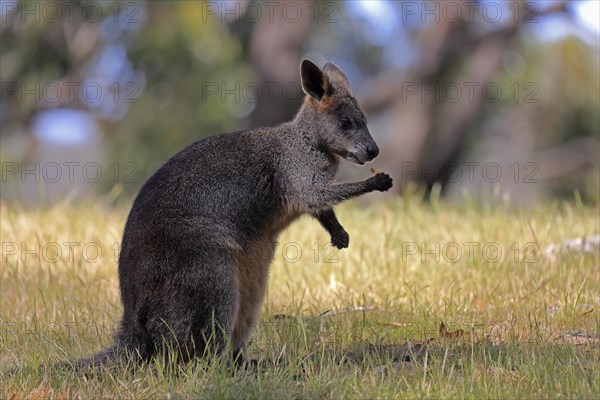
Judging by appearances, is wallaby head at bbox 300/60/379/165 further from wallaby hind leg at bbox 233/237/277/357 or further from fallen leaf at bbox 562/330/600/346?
fallen leaf at bbox 562/330/600/346

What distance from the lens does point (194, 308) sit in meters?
4.78

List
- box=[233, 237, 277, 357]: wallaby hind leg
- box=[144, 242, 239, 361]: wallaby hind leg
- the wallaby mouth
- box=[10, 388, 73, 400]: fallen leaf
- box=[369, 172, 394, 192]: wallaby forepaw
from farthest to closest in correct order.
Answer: the wallaby mouth, box=[369, 172, 394, 192]: wallaby forepaw, box=[233, 237, 277, 357]: wallaby hind leg, box=[144, 242, 239, 361]: wallaby hind leg, box=[10, 388, 73, 400]: fallen leaf

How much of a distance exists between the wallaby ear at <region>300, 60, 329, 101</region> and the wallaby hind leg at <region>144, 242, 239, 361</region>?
1.40m

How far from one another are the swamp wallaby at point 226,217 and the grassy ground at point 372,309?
0.24m

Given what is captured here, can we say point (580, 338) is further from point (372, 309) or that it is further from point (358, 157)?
point (358, 157)

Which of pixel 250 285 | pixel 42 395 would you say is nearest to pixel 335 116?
pixel 250 285

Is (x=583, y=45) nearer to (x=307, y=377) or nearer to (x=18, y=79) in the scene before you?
(x=18, y=79)

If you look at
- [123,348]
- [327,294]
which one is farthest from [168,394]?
[327,294]

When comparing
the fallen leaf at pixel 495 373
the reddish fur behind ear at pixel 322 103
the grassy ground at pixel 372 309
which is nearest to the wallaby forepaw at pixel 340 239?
the grassy ground at pixel 372 309

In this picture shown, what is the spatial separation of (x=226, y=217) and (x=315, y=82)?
1.14 meters

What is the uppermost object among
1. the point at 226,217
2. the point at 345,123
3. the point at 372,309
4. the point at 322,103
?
the point at 322,103

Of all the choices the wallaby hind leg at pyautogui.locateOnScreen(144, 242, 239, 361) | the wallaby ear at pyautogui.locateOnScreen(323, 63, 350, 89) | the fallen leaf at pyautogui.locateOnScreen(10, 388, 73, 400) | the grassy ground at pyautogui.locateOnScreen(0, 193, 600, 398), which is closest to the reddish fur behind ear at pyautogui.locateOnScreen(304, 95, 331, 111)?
the wallaby ear at pyautogui.locateOnScreen(323, 63, 350, 89)

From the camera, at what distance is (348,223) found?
8.66 m

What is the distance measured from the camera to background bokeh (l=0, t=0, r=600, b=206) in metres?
16.3
